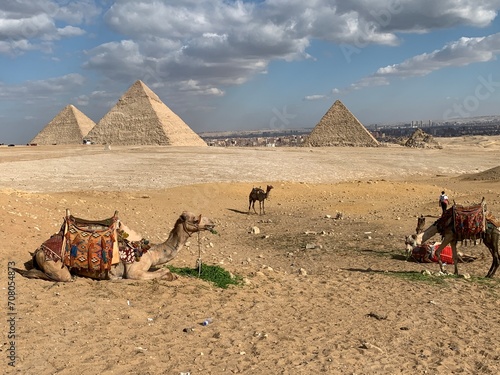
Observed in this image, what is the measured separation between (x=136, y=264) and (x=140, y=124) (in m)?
72.8

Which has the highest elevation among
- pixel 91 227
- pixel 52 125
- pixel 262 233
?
pixel 52 125

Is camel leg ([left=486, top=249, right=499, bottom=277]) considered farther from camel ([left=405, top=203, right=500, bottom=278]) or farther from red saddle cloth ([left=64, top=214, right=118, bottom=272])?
red saddle cloth ([left=64, top=214, right=118, bottom=272])

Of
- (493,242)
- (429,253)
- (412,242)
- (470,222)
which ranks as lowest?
(429,253)

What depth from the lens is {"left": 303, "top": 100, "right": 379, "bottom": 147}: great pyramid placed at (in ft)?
242

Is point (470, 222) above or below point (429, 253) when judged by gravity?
above

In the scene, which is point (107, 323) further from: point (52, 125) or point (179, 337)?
point (52, 125)

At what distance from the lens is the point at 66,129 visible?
88.3 metres

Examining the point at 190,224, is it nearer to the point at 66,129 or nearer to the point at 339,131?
the point at 339,131

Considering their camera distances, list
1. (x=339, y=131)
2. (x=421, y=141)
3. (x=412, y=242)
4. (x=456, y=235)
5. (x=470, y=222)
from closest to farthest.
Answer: (x=470, y=222) < (x=456, y=235) < (x=412, y=242) < (x=421, y=141) < (x=339, y=131)

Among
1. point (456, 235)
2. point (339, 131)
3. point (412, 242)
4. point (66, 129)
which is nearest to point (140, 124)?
point (66, 129)

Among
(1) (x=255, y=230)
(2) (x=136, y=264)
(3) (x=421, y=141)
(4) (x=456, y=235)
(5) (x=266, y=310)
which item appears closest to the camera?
(5) (x=266, y=310)

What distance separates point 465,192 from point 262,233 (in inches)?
540

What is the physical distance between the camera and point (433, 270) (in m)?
8.52

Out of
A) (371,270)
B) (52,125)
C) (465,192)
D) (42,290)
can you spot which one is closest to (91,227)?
(42,290)
